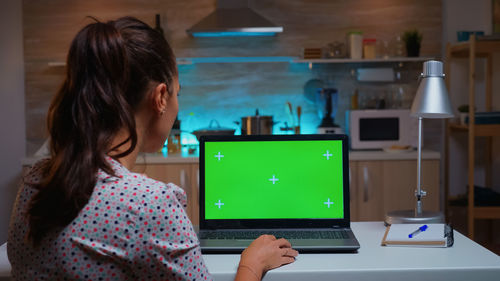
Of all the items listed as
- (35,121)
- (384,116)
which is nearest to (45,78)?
(35,121)

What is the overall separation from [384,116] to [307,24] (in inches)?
34.6

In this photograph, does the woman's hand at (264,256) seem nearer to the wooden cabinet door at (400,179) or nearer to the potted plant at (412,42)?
the wooden cabinet door at (400,179)

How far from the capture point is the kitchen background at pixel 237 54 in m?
4.25

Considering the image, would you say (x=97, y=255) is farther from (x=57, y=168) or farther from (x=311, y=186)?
(x=311, y=186)

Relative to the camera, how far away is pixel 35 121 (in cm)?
436

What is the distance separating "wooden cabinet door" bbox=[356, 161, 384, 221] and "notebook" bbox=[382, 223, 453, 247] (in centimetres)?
201

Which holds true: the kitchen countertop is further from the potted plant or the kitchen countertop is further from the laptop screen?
the laptop screen

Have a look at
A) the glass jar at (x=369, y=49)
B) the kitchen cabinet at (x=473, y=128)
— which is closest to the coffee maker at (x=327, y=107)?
→ the glass jar at (x=369, y=49)

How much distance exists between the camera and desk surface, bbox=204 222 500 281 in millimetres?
1448

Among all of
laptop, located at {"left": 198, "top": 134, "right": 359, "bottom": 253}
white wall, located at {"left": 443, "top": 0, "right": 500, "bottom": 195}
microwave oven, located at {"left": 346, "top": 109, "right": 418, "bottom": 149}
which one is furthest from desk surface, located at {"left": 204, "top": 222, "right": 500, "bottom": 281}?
white wall, located at {"left": 443, "top": 0, "right": 500, "bottom": 195}

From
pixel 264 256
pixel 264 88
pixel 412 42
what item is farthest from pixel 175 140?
pixel 264 256

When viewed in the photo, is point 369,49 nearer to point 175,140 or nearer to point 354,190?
point 354,190

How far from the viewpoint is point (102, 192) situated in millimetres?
948

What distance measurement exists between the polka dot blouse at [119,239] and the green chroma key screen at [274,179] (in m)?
0.82
